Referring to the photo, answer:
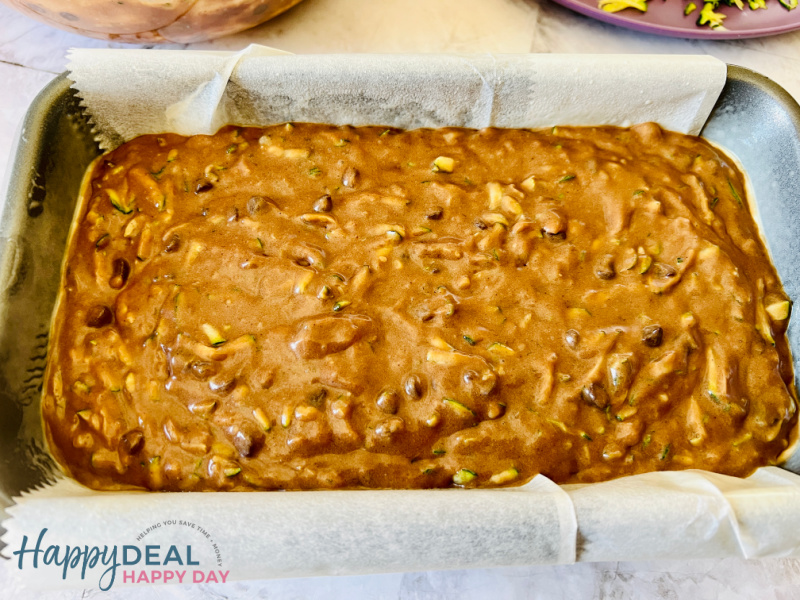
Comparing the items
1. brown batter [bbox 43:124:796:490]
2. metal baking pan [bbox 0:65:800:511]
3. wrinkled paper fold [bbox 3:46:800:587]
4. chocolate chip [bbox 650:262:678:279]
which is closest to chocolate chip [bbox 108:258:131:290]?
brown batter [bbox 43:124:796:490]

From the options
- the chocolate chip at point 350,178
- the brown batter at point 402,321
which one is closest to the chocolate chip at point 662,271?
the brown batter at point 402,321

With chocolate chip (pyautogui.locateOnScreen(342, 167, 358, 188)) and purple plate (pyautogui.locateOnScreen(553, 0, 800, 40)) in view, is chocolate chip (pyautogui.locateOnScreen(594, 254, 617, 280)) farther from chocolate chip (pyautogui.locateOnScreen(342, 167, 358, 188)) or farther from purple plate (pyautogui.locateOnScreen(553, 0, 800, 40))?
purple plate (pyautogui.locateOnScreen(553, 0, 800, 40))

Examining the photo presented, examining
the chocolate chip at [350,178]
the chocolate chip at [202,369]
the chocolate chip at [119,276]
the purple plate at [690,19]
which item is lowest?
the chocolate chip at [202,369]

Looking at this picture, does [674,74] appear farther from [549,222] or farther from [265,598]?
[265,598]

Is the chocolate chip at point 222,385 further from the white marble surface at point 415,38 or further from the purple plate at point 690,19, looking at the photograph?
the purple plate at point 690,19

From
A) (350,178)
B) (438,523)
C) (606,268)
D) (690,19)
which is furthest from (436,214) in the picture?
(690,19)
